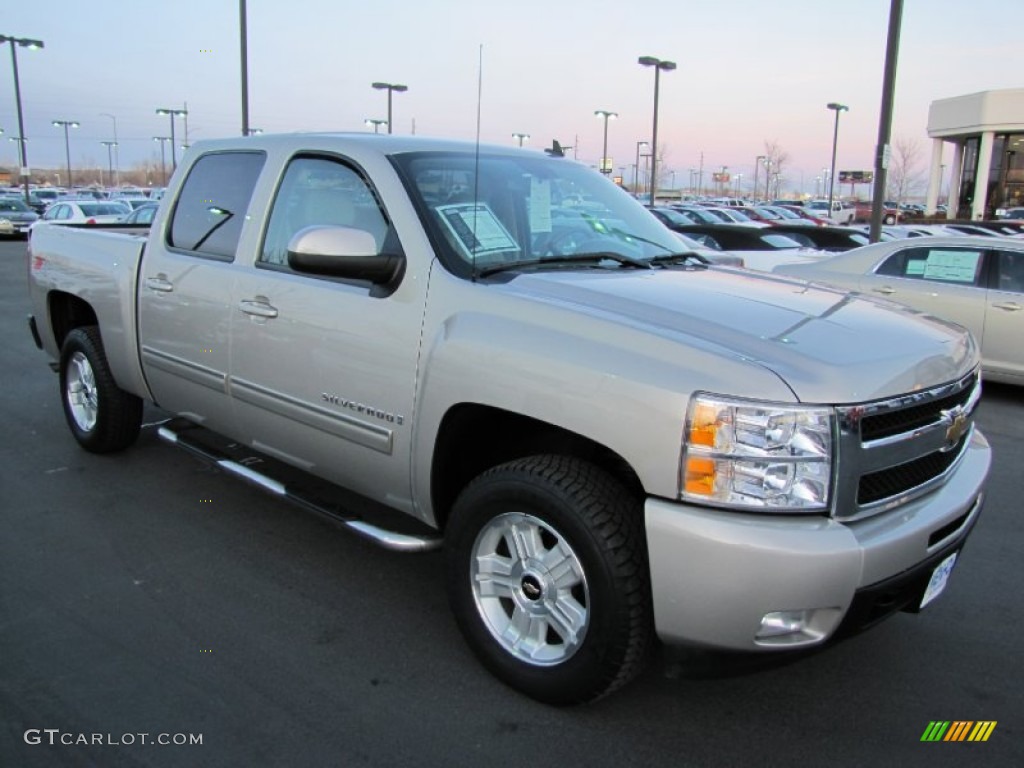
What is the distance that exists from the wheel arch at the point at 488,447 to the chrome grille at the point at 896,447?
709mm

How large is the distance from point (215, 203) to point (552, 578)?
2.88 metres

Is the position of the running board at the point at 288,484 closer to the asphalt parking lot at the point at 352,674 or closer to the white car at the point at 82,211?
the asphalt parking lot at the point at 352,674

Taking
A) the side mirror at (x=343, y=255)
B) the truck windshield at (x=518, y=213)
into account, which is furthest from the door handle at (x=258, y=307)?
the truck windshield at (x=518, y=213)

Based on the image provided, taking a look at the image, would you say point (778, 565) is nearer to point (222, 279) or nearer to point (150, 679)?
point (150, 679)

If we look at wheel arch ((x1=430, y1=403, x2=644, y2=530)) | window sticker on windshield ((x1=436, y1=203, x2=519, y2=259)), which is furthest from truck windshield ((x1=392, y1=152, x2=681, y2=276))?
wheel arch ((x1=430, y1=403, x2=644, y2=530))

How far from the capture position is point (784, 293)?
3.44 metres

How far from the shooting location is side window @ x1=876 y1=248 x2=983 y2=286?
8500 mm

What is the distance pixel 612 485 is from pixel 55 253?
4.63 metres

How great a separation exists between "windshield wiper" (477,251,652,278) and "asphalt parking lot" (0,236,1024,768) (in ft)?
4.87

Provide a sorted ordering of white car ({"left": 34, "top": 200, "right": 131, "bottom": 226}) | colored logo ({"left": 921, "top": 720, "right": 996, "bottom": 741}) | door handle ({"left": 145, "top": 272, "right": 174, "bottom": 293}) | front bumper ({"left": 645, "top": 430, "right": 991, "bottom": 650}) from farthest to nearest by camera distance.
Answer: white car ({"left": 34, "top": 200, "right": 131, "bottom": 226}), door handle ({"left": 145, "top": 272, "right": 174, "bottom": 293}), colored logo ({"left": 921, "top": 720, "right": 996, "bottom": 741}), front bumper ({"left": 645, "top": 430, "right": 991, "bottom": 650})

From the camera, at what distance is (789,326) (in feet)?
9.30

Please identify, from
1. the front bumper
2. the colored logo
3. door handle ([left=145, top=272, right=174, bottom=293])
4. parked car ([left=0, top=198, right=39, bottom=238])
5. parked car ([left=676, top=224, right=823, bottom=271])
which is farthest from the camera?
parked car ([left=0, top=198, right=39, bottom=238])

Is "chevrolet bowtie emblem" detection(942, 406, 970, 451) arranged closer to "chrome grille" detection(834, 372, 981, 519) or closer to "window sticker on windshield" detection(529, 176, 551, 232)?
"chrome grille" detection(834, 372, 981, 519)

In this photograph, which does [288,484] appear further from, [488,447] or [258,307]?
[488,447]
